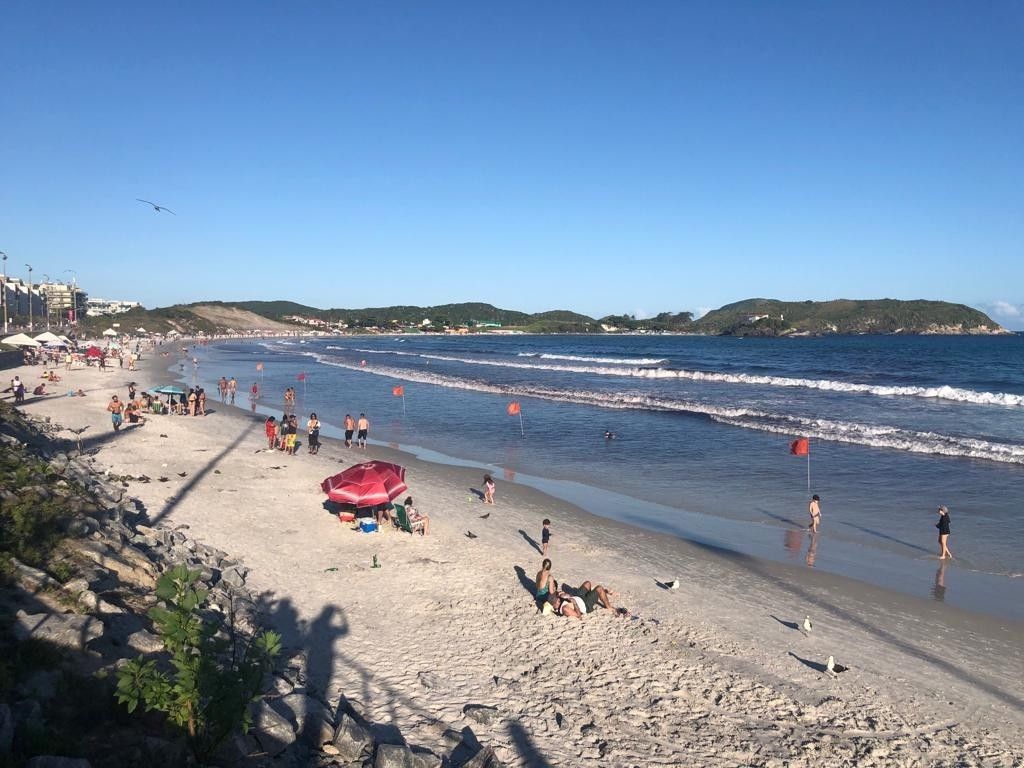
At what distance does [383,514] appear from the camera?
14.4 m

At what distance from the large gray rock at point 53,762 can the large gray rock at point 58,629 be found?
1.94 metres

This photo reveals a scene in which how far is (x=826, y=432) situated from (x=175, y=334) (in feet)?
385

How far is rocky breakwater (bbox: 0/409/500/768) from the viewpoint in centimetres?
493

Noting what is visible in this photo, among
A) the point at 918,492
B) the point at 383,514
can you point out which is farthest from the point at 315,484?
the point at 918,492

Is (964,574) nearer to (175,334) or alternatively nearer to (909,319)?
(175,334)

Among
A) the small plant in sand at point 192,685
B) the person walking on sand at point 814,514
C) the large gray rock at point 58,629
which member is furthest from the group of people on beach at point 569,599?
the person walking on sand at point 814,514

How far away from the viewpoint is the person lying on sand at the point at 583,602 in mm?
10070

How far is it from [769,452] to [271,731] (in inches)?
804

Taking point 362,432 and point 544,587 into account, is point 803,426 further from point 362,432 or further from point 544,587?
point 544,587

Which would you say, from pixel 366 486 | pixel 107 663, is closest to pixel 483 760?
pixel 107 663

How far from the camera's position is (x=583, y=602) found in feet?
33.3

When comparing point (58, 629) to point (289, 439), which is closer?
point (58, 629)

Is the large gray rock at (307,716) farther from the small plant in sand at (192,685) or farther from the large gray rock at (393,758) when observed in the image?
the small plant in sand at (192,685)

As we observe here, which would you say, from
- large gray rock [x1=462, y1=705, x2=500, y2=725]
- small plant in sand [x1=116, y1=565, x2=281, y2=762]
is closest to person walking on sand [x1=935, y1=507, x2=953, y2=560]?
large gray rock [x1=462, y1=705, x2=500, y2=725]
